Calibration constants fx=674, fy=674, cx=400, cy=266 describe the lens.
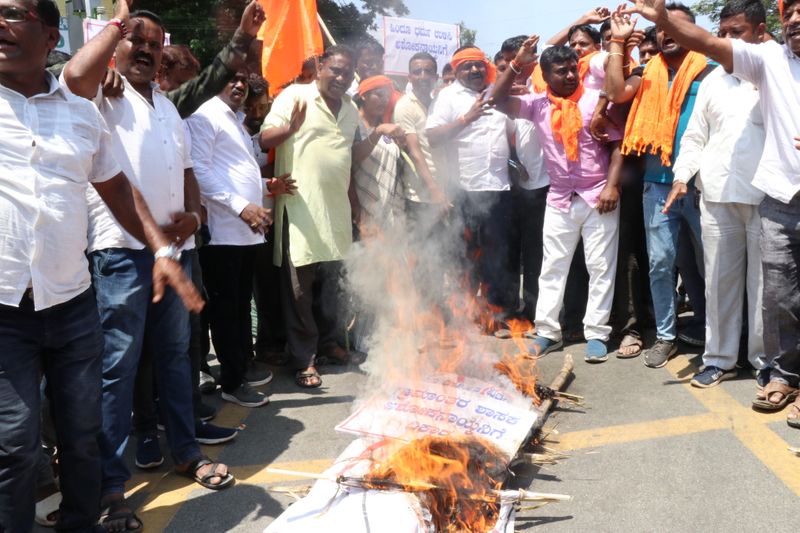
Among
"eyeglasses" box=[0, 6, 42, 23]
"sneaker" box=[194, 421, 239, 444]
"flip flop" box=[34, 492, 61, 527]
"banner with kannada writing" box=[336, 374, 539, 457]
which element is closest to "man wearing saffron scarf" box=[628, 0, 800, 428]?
"banner with kannada writing" box=[336, 374, 539, 457]

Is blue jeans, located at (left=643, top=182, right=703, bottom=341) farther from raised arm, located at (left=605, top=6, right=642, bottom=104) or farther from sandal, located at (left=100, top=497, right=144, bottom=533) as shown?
sandal, located at (left=100, top=497, right=144, bottom=533)

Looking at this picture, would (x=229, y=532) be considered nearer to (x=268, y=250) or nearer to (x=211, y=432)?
(x=211, y=432)

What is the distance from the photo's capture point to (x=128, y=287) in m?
3.33

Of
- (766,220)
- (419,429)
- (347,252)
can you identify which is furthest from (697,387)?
(347,252)

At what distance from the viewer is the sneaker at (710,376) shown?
4.67 m

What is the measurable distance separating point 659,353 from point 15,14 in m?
4.64

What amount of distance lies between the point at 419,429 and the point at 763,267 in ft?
8.09

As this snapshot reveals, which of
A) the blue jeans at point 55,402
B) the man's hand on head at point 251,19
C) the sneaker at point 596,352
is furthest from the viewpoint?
the sneaker at point 596,352

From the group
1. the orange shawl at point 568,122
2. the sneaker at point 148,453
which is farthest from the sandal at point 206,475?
the orange shawl at point 568,122

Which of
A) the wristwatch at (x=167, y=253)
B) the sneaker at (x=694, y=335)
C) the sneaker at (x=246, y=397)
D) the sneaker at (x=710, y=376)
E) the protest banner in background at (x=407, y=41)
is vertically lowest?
the sneaker at (x=246, y=397)

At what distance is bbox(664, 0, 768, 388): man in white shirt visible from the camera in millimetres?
4398

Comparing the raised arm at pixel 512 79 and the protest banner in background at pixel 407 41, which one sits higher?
the protest banner in background at pixel 407 41

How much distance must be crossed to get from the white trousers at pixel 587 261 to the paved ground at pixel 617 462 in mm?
665

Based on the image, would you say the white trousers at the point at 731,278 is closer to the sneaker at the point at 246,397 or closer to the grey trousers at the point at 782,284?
the grey trousers at the point at 782,284
